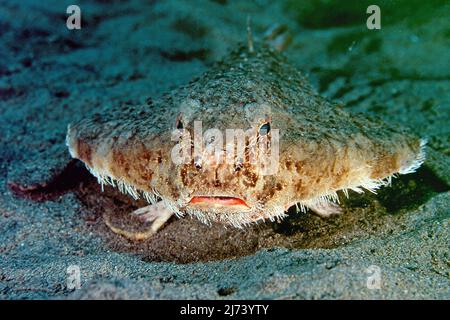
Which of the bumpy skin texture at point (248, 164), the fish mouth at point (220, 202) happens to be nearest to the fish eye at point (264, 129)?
the bumpy skin texture at point (248, 164)

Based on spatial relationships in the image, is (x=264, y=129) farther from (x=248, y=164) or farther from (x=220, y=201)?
(x=220, y=201)

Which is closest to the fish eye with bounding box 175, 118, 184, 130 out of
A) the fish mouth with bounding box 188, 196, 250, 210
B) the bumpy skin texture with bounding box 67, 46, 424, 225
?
the bumpy skin texture with bounding box 67, 46, 424, 225

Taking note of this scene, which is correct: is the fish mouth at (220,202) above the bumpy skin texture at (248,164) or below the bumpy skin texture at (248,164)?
below

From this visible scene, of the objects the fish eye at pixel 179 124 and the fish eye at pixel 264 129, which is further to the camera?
the fish eye at pixel 179 124

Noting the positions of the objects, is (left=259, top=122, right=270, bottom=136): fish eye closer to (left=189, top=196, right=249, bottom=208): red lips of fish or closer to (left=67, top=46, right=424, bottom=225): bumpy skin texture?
(left=67, top=46, right=424, bottom=225): bumpy skin texture

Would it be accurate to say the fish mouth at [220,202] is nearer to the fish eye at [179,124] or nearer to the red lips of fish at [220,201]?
the red lips of fish at [220,201]
